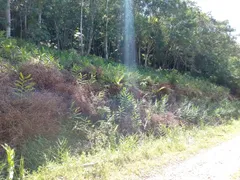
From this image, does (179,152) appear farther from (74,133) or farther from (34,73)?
(34,73)

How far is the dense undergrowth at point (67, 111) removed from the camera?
4828 millimetres

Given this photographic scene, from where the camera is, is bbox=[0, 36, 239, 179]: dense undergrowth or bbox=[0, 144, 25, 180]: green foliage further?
bbox=[0, 36, 239, 179]: dense undergrowth

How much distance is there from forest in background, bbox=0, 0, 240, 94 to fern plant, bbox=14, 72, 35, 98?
23.6ft

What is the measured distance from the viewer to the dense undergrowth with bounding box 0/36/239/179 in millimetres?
4828

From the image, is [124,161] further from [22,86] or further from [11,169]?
[22,86]

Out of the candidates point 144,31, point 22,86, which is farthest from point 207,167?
point 144,31

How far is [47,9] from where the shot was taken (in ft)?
49.2

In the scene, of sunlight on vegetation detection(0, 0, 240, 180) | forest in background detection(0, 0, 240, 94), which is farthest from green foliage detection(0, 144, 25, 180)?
forest in background detection(0, 0, 240, 94)

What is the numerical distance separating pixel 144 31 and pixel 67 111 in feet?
42.3

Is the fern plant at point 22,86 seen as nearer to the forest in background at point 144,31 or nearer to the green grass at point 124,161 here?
the green grass at point 124,161

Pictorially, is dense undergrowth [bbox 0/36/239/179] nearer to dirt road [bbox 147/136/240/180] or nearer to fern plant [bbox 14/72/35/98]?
fern plant [bbox 14/72/35/98]

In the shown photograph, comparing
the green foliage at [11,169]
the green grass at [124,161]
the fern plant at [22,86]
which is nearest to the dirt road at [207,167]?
the green grass at [124,161]

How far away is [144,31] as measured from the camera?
57.2 feet

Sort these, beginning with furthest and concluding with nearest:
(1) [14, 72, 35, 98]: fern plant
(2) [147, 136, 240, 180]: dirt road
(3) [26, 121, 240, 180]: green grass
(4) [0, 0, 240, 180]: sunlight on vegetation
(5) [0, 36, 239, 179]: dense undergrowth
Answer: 1. (1) [14, 72, 35, 98]: fern plant
2. (5) [0, 36, 239, 179]: dense undergrowth
3. (4) [0, 0, 240, 180]: sunlight on vegetation
4. (2) [147, 136, 240, 180]: dirt road
5. (3) [26, 121, 240, 180]: green grass
